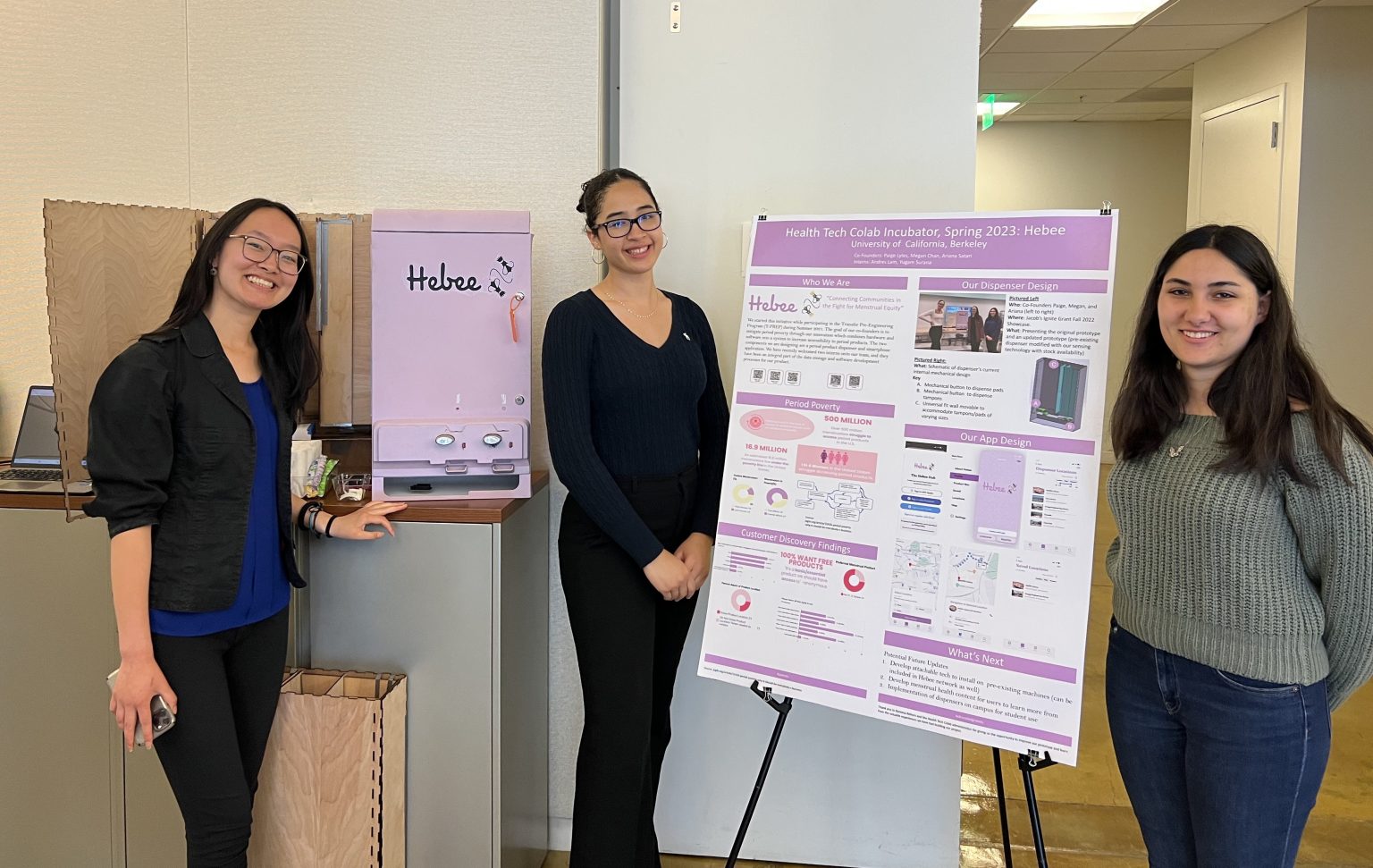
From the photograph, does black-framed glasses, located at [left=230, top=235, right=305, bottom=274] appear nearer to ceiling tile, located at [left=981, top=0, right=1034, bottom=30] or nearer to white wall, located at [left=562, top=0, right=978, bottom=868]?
white wall, located at [left=562, top=0, right=978, bottom=868]

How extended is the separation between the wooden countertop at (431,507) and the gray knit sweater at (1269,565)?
1284 mm

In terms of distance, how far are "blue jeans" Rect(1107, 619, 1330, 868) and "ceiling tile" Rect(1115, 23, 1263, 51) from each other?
211 inches

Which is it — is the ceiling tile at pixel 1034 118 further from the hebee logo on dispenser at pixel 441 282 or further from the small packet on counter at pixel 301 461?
the small packet on counter at pixel 301 461

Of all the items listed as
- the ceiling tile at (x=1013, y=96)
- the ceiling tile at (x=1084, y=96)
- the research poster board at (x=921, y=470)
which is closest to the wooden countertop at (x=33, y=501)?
the research poster board at (x=921, y=470)

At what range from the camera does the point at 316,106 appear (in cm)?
238

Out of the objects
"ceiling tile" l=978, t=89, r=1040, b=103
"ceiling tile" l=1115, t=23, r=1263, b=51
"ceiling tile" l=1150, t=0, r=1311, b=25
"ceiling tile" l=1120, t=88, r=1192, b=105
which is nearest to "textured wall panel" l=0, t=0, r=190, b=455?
"ceiling tile" l=1150, t=0, r=1311, b=25

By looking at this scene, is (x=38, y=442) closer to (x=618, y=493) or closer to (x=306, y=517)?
(x=306, y=517)

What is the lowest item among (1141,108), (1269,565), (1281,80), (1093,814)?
(1093,814)

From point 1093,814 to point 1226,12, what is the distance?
15.4ft

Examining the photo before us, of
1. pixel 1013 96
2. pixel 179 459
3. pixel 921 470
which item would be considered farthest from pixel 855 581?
pixel 1013 96

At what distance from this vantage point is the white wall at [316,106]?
233 centimetres

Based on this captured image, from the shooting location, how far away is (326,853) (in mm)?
1855

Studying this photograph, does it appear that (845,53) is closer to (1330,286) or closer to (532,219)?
(532,219)

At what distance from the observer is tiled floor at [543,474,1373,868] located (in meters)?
2.44
